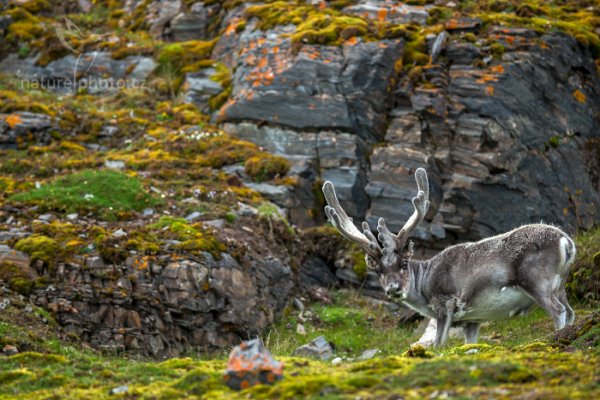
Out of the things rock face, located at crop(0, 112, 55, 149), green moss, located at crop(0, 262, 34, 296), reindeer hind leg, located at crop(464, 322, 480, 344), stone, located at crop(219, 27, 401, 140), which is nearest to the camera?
reindeer hind leg, located at crop(464, 322, 480, 344)

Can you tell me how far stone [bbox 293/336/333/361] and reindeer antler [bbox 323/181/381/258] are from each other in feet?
7.47

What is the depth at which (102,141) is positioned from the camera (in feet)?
72.2

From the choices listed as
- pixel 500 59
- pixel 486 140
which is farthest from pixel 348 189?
pixel 500 59

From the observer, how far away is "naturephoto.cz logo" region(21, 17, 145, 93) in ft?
82.4

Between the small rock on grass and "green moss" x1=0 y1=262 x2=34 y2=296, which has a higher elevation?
"green moss" x1=0 y1=262 x2=34 y2=296

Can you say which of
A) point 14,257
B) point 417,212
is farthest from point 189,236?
point 417,212

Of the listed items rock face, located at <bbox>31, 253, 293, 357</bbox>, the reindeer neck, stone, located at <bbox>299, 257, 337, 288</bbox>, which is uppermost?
the reindeer neck

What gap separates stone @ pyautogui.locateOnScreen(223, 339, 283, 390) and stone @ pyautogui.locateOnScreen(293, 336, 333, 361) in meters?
7.22

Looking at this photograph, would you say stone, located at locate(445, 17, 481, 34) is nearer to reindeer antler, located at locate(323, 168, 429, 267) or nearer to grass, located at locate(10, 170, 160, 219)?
reindeer antler, located at locate(323, 168, 429, 267)

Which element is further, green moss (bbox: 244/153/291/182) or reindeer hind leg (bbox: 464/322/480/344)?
green moss (bbox: 244/153/291/182)

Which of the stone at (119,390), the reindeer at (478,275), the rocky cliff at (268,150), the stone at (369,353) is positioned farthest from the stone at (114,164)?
the stone at (119,390)

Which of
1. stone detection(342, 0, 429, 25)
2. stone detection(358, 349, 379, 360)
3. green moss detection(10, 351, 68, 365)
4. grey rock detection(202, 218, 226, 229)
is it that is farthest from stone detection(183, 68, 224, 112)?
green moss detection(10, 351, 68, 365)

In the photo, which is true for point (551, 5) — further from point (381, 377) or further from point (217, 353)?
point (381, 377)

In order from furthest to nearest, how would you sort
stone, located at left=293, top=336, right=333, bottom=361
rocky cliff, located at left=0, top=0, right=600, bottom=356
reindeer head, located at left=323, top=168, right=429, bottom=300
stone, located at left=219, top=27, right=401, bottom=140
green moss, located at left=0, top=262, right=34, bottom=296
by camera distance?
1. stone, located at left=219, top=27, right=401, bottom=140
2. rocky cliff, located at left=0, top=0, right=600, bottom=356
3. stone, located at left=293, top=336, right=333, bottom=361
4. green moss, located at left=0, top=262, right=34, bottom=296
5. reindeer head, located at left=323, top=168, right=429, bottom=300
